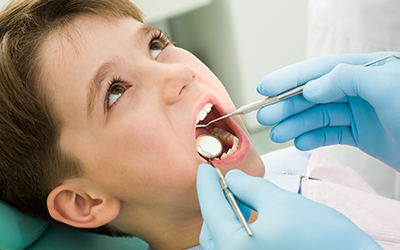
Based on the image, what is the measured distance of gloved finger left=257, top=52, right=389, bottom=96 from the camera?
1.03m

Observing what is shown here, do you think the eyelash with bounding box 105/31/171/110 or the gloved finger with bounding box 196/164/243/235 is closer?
the gloved finger with bounding box 196/164/243/235

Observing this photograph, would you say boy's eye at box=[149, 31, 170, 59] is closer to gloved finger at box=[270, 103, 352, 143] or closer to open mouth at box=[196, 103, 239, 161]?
open mouth at box=[196, 103, 239, 161]

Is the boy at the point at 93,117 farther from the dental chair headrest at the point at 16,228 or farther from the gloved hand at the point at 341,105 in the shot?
the gloved hand at the point at 341,105

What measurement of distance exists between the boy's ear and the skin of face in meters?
0.02

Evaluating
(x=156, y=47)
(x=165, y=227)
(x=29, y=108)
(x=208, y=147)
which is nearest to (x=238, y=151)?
(x=208, y=147)

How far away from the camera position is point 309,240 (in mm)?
689

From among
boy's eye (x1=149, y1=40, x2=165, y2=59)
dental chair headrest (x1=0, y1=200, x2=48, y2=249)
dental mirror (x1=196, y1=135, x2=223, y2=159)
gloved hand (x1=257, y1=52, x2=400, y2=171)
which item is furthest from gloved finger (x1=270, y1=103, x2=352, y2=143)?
dental chair headrest (x1=0, y1=200, x2=48, y2=249)

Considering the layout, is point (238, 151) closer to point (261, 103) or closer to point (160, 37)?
point (261, 103)

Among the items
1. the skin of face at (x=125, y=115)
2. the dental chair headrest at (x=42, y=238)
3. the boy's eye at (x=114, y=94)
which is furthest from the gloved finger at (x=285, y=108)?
the dental chair headrest at (x=42, y=238)

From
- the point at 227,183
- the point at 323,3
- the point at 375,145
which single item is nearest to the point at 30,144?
the point at 227,183

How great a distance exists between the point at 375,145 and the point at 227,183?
22.1 inches

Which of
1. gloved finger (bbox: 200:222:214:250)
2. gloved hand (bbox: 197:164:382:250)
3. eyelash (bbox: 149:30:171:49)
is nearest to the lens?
gloved hand (bbox: 197:164:382:250)

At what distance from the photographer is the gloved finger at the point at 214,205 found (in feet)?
2.45

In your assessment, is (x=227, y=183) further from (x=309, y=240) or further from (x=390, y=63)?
(x=390, y=63)
